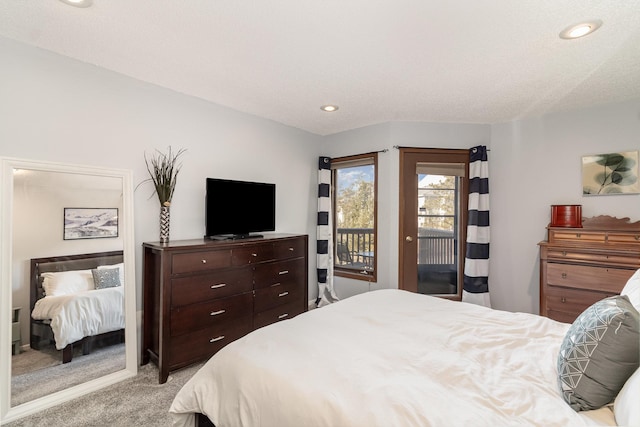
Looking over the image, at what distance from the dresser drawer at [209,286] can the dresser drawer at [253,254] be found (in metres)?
0.09

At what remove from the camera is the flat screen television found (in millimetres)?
2939

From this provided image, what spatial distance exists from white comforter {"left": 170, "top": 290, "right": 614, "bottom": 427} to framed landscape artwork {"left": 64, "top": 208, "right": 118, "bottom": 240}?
64.4 inches

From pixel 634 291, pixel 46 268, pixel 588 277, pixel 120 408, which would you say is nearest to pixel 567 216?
pixel 588 277

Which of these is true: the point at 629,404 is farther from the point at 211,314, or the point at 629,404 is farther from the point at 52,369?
the point at 52,369

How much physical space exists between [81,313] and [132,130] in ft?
5.07

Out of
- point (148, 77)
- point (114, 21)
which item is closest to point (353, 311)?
point (114, 21)

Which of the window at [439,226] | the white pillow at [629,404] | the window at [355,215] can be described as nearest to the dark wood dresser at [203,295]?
the window at [355,215]

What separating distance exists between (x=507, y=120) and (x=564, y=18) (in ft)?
6.80

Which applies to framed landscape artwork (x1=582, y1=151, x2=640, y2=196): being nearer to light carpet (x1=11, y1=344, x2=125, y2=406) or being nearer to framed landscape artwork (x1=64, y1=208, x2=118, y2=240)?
framed landscape artwork (x1=64, y1=208, x2=118, y2=240)

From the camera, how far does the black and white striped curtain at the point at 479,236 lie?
364 centimetres

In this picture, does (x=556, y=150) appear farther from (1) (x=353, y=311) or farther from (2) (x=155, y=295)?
(2) (x=155, y=295)

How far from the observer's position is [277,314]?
10.5 ft

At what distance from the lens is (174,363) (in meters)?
2.36

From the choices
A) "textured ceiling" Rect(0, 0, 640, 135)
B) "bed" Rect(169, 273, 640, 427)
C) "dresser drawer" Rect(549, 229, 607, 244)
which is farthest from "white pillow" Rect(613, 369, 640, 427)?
"dresser drawer" Rect(549, 229, 607, 244)
